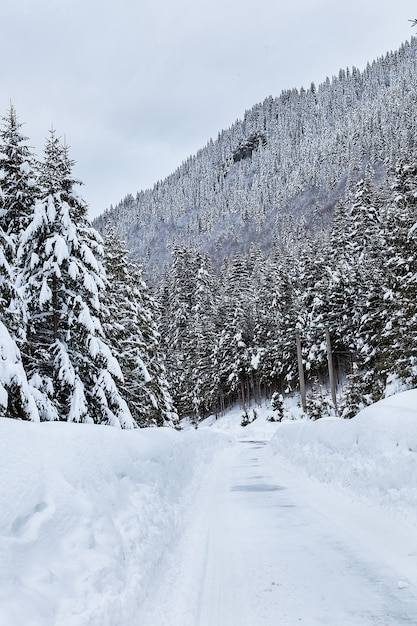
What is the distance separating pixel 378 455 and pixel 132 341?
638 inches

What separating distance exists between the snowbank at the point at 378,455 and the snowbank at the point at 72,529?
3627mm

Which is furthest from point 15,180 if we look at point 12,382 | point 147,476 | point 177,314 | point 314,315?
point 177,314

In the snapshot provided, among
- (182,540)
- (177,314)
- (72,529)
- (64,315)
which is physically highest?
(177,314)

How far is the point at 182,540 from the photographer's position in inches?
275

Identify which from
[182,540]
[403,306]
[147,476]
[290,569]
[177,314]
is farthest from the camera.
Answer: [177,314]

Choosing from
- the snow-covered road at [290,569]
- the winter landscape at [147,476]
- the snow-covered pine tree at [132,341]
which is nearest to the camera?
the winter landscape at [147,476]

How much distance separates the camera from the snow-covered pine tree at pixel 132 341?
21.8 metres

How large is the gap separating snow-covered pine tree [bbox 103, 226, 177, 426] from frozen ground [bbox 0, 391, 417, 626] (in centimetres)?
1247

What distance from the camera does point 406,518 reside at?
272 inches

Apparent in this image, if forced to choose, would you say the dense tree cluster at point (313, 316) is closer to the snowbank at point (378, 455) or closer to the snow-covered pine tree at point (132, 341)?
the snow-covered pine tree at point (132, 341)

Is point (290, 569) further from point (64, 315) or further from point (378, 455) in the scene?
point (64, 315)

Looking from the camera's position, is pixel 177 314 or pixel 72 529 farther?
pixel 177 314

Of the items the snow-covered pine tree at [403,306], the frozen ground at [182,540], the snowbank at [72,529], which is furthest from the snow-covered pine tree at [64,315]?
the snow-covered pine tree at [403,306]

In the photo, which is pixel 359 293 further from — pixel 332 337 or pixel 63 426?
pixel 63 426
